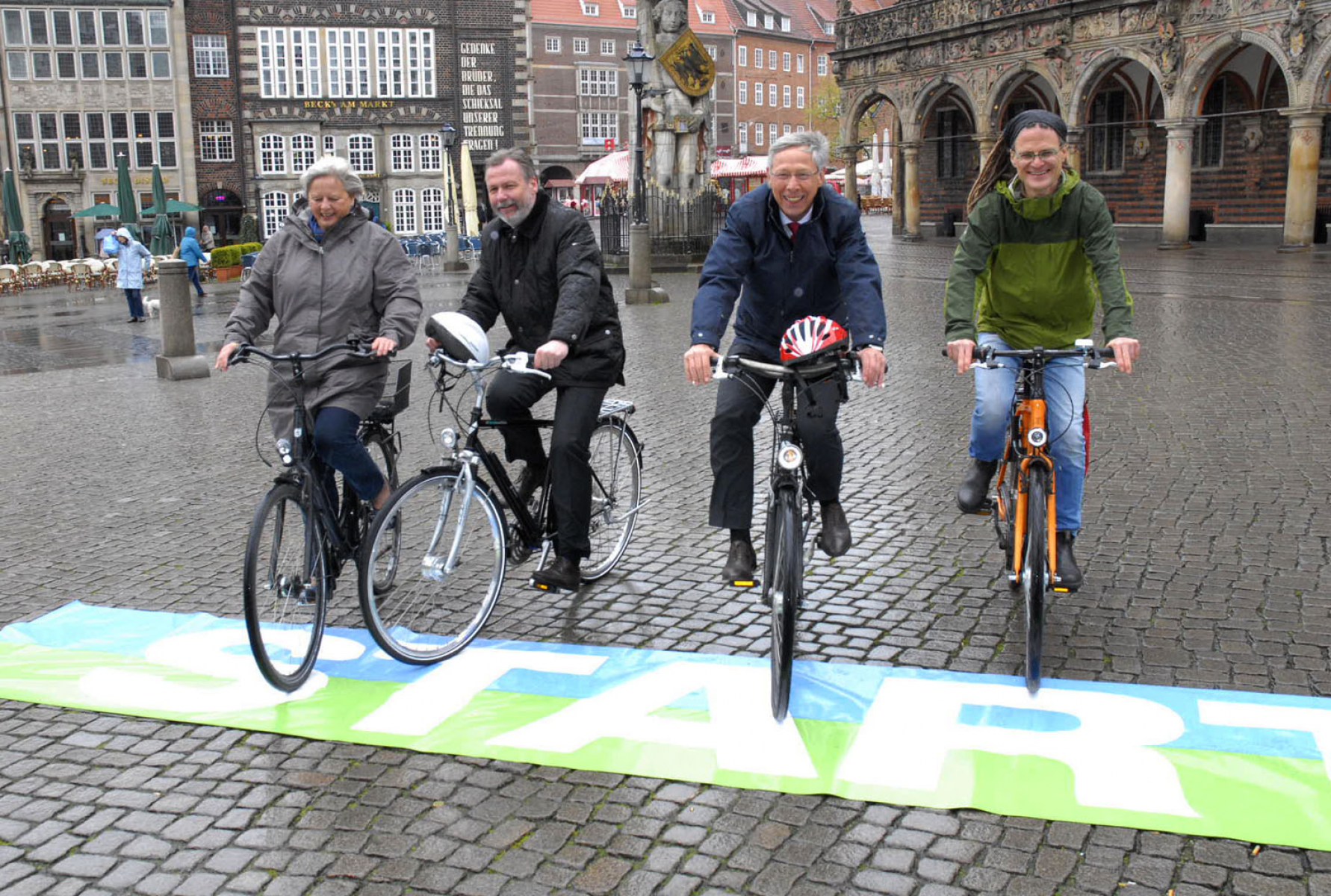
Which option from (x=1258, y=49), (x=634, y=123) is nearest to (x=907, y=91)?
(x=1258, y=49)

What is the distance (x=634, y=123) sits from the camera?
2455 centimetres

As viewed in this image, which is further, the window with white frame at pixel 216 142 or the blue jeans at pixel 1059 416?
the window with white frame at pixel 216 142

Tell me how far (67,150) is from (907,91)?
37.1 m

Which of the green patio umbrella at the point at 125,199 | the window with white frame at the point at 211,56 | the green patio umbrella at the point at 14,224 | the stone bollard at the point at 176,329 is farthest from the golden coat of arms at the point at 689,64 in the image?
the window with white frame at the point at 211,56

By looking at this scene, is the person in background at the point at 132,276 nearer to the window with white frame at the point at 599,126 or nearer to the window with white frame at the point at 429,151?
the window with white frame at the point at 429,151

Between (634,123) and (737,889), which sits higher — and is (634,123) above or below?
above

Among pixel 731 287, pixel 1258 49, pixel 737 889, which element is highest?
pixel 1258 49

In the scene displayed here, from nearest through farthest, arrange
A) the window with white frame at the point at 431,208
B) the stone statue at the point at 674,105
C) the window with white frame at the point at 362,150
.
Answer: the stone statue at the point at 674,105 < the window with white frame at the point at 362,150 < the window with white frame at the point at 431,208

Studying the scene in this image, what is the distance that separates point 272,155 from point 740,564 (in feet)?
196

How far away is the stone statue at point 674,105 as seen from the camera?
26203 mm

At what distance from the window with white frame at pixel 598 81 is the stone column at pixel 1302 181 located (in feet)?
214

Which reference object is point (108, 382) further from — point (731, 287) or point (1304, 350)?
point (1304, 350)

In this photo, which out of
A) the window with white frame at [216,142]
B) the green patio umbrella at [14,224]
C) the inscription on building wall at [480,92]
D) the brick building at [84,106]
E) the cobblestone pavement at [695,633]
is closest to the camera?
the cobblestone pavement at [695,633]

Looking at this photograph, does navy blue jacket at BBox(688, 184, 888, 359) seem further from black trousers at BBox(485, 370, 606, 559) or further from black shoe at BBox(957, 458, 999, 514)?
black shoe at BBox(957, 458, 999, 514)
